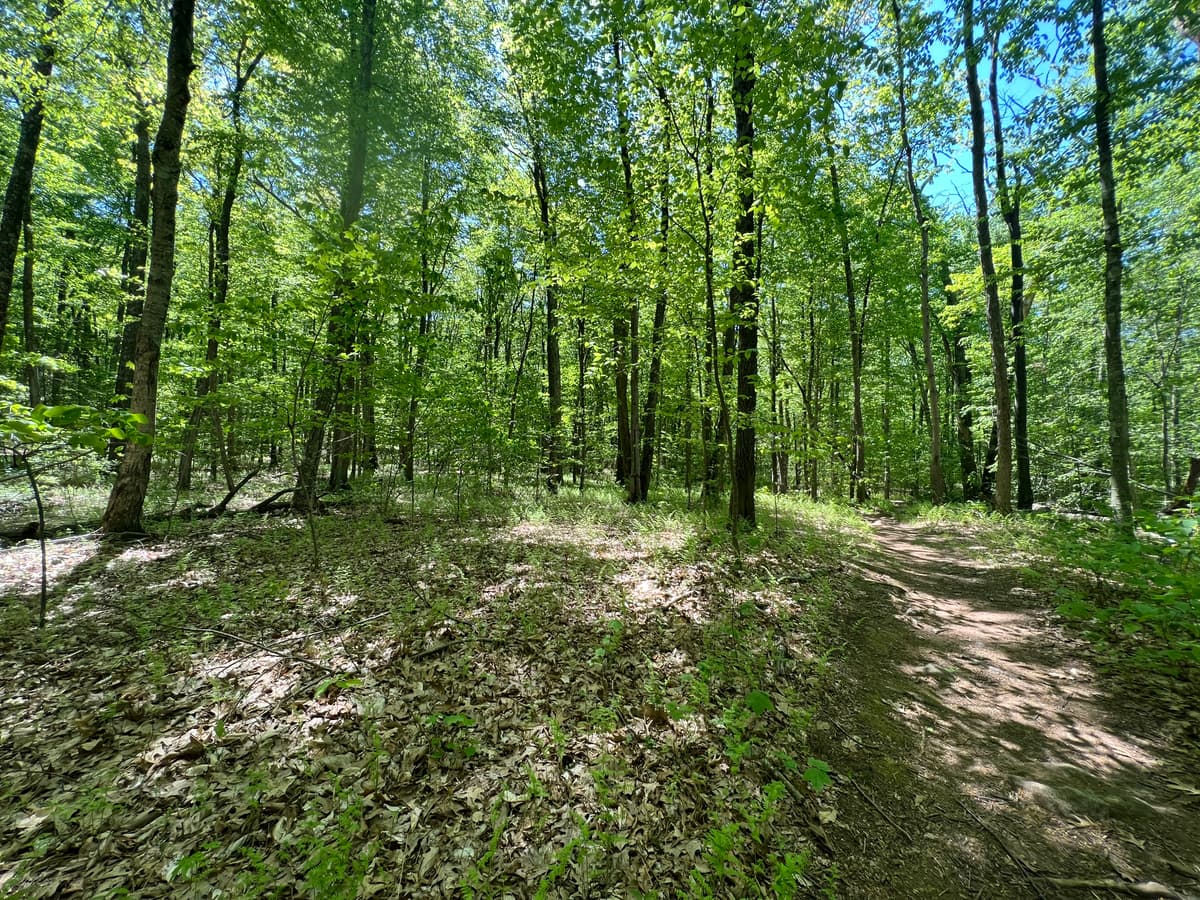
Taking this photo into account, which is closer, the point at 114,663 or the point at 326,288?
the point at 114,663

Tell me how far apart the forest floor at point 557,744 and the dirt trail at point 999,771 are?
2 cm

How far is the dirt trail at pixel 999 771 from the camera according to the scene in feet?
8.44

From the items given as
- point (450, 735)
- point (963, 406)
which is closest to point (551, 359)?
point (450, 735)

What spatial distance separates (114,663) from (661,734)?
14.9ft

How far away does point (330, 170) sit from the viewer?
11.9 metres

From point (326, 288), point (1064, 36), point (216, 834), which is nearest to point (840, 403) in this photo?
point (1064, 36)

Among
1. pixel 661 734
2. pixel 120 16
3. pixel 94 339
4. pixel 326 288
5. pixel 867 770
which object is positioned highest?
pixel 120 16

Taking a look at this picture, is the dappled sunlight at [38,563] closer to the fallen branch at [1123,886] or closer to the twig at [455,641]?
the twig at [455,641]

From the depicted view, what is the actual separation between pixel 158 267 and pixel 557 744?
905cm

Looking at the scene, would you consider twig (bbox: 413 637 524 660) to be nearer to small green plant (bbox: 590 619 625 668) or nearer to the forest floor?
the forest floor

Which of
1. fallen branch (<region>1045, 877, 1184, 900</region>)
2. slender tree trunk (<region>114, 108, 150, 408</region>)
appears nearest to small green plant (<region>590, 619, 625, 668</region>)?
fallen branch (<region>1045, 877, 1184, 900</region>)

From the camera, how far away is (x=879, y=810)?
2957 mm

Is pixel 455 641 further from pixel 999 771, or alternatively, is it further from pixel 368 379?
pixel 368 379

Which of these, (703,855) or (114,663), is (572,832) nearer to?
(703,855)
